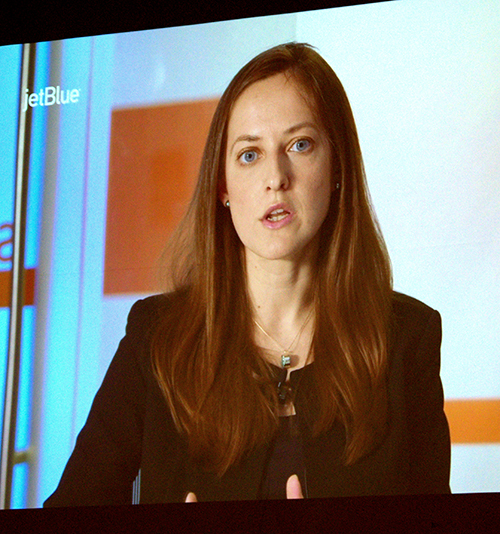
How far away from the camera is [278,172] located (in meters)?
1.71

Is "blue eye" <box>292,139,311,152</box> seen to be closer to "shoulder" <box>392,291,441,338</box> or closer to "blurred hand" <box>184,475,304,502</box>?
"shoulder" <box>392,291,441,338</box>

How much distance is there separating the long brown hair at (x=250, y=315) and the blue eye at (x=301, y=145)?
71mm

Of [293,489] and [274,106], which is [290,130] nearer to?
[274,106]

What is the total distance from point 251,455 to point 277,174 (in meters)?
0.69

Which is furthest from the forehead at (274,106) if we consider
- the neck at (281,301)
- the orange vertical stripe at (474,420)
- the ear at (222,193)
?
the orange vertical stripe at (474,420)

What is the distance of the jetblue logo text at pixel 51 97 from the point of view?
2002 millimetres

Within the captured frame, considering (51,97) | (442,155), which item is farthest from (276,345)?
(51,97)

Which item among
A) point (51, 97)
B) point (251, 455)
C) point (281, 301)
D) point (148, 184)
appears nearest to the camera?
point (251, 455)

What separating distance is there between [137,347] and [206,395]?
23 centimetres

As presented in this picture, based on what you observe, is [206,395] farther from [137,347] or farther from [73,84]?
[73,84]

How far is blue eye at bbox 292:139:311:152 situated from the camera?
173cm

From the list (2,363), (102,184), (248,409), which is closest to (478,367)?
(248,409)

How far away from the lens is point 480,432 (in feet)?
5.44

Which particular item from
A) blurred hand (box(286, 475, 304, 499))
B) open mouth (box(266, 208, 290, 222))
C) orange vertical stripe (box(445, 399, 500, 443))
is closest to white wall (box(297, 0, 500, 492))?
orange vertical stripe (box(445, 399, 500, 443))
